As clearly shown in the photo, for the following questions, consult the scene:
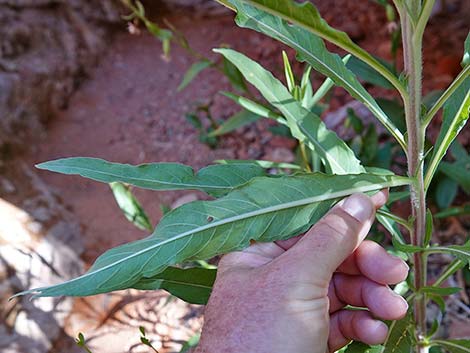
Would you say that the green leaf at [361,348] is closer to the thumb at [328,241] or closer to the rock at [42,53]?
the thumb at [328,241]

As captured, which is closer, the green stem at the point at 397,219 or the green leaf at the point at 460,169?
the green stem at the point at 397,219

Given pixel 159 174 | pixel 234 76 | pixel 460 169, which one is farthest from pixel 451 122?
pixel 234 76

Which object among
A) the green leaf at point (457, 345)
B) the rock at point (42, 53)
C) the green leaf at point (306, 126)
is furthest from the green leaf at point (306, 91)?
the rock at point (42, 53)

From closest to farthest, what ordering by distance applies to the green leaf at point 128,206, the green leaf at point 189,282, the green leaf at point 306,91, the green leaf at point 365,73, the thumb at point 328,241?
the thumb at point 328,241 < the green leaf at point 189,282 < the green leaf at point 306,91 < the green leaf at point 128,206 < the green leaf at point 365,73

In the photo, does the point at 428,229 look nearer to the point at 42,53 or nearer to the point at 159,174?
the point at 159,174

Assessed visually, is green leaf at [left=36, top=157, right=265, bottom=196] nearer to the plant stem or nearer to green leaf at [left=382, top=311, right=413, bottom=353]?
the plant stem

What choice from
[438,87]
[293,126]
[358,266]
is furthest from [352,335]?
[438,87]
